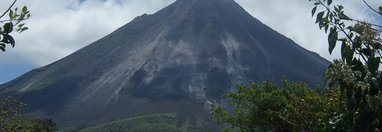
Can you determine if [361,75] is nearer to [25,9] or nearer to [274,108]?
[25,9]

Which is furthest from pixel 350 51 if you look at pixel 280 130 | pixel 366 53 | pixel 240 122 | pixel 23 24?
pixel 240 122

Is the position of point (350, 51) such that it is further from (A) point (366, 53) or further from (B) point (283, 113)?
(B) point (283, 113)

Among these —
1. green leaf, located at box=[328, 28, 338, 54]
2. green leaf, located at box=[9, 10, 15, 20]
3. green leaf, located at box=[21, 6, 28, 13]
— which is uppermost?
green leaf, located at box=[21, 6, 28, 13]

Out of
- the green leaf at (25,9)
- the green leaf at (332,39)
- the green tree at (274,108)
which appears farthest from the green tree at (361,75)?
the green tree at (274,108)

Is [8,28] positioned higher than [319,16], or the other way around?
[319,16]

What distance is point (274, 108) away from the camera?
81.3 feet

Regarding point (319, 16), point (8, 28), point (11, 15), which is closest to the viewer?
point (8, 28)

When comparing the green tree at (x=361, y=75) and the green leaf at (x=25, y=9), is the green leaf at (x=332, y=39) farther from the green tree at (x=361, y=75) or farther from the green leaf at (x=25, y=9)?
the green leaf at (x=25, y=9)

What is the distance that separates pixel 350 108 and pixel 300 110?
15.3 metres

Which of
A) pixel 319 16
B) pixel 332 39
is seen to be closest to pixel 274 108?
pixel 319 16

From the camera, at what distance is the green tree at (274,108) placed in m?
21.1

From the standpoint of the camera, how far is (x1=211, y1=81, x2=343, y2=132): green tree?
21094 millimetres

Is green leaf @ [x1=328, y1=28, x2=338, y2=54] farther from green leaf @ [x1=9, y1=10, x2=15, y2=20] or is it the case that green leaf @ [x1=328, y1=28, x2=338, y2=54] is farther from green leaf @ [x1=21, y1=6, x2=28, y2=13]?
green leaf @ [x1=9, y1=10, x2=15, y2=20]

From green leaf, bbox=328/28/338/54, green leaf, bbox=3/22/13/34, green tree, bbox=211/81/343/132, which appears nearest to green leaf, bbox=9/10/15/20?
green leaf, bbox=3/22/13/34
